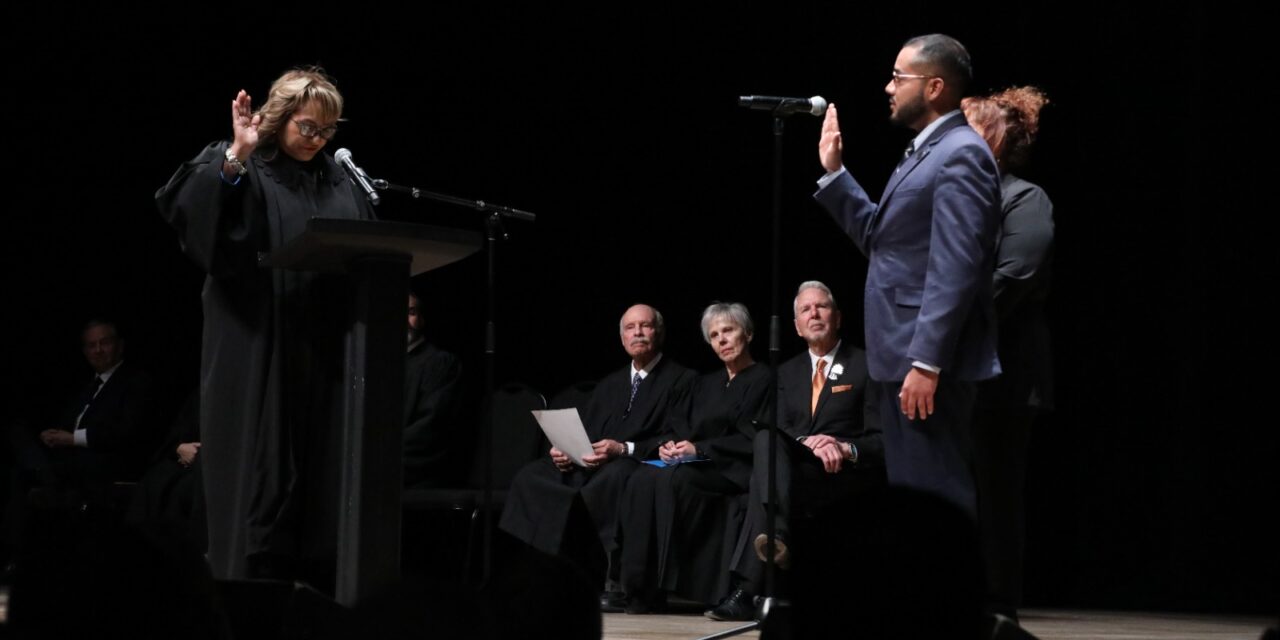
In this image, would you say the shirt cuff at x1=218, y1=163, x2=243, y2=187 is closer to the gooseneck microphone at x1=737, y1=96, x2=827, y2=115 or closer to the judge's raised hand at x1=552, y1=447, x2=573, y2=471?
the gooseneck microphone at x1=737, y1=96, x2=827, y2=115

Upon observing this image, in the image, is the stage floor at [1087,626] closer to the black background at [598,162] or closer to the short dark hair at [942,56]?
the black background at [598,162]

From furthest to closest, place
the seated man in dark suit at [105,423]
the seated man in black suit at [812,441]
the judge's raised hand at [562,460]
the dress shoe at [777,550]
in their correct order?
the seated man in dark suit at [105,423]
the judge's raised hand at [562,460]
the seated man in black suit at [812,441]
the dress shoe at [777,550]

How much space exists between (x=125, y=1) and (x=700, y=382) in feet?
9.75

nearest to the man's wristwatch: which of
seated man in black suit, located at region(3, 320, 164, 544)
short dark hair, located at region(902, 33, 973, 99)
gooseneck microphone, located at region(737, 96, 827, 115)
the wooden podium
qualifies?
the wooden podium

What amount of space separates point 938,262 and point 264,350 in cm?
136

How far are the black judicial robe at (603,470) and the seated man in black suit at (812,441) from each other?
0.52 metres

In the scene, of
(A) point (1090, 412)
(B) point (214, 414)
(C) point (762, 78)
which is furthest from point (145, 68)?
(A) point (1090, 412)

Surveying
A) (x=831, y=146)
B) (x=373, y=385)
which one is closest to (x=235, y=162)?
(x=373, y=385)

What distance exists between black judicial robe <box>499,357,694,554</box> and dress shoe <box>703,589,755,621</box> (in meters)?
Answer: 0.57

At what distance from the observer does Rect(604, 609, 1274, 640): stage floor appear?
387cm

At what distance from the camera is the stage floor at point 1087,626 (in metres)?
3.87

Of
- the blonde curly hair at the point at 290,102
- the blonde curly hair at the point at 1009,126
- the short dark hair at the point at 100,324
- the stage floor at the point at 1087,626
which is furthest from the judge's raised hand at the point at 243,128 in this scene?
the short dark hair at the point at 100,324

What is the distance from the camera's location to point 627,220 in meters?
6.24

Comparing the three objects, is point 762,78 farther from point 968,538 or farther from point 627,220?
point 968,538
